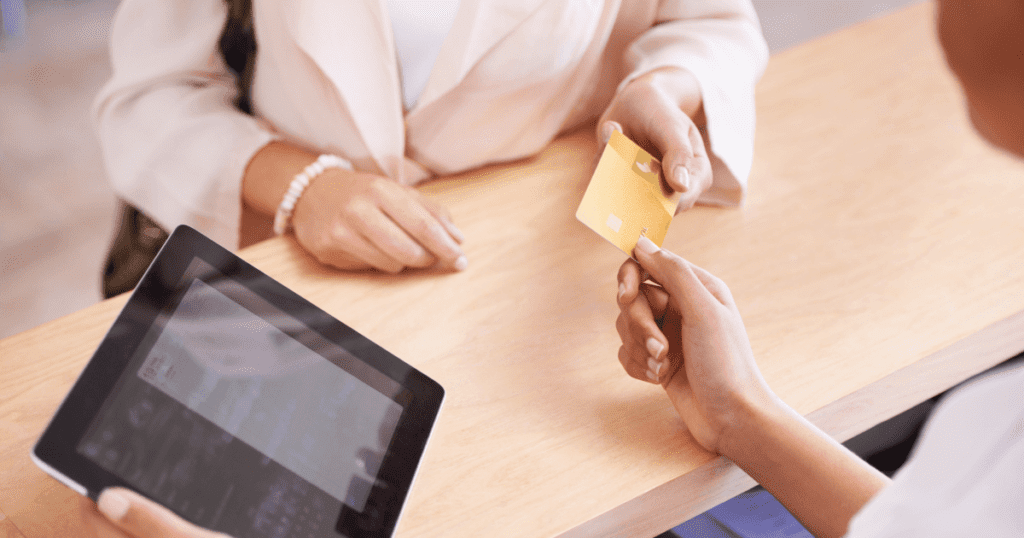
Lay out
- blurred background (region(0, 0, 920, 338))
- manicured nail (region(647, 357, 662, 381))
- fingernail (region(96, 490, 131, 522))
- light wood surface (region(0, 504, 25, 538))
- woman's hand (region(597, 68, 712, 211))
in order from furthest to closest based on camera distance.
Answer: blurred background (region(0, 0, 920, 338)) < woman's hand (region(597, 68, 712, 211)) < manicured nail (region(647, 357, 662, 381)) < light wood surface (region(0, 504, 25, 538)) < fingernail (region(96, 490, 131, 522))

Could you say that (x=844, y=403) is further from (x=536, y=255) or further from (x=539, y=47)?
(x=539, y=47)

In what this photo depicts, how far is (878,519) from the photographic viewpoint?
45 centimetres

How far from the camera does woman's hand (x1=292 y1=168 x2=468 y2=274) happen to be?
729 millimetres

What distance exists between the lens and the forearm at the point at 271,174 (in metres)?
0.81

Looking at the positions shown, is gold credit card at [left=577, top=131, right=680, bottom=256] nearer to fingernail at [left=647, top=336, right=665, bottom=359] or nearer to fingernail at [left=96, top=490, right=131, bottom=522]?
fingernail at [left=647, top=336, right=665, bottom=359]

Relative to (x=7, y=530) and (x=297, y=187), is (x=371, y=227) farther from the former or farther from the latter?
(x=7, y=530)

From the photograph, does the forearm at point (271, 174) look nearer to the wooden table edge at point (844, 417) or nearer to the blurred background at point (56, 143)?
the wooden table edge at point (844, 417)

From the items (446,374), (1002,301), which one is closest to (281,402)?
(446,374)

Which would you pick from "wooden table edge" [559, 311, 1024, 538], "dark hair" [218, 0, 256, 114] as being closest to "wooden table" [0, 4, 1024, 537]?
"wooden table edge" [559, 311, 1024, 538]

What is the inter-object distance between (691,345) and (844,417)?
0.60ft

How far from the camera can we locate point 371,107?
807mm

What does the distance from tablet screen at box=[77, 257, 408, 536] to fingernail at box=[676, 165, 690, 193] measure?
0.37 m

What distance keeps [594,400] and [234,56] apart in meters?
0.67

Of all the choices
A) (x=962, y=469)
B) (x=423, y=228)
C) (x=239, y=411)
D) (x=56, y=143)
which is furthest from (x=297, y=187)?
(x=56, y=143)
